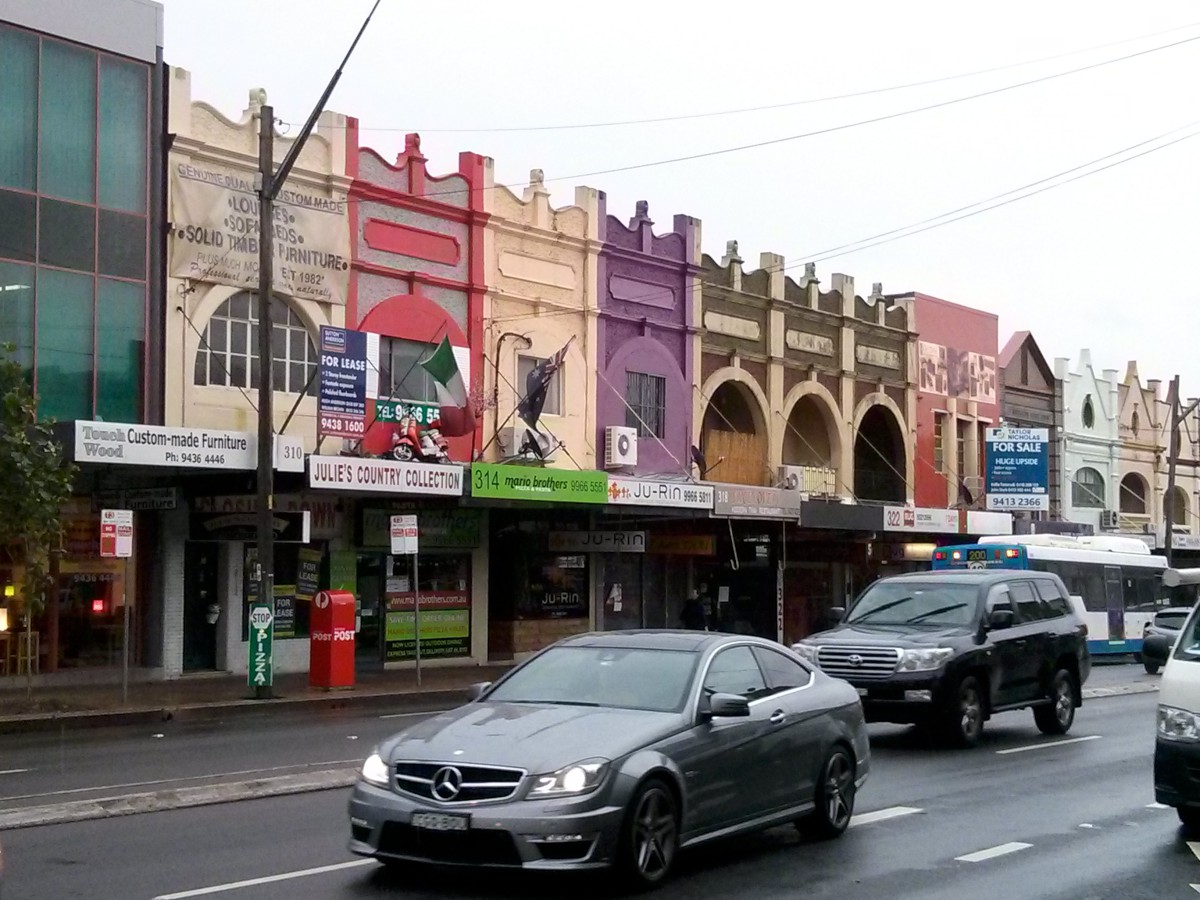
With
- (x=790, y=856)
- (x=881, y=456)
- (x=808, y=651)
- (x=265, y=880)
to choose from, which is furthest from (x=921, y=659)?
(x=881, y=456)

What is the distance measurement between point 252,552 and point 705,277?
1450 centimetres

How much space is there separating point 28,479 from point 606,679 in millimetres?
12682

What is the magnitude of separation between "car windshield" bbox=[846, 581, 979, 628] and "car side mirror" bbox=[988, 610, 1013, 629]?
0.68ft

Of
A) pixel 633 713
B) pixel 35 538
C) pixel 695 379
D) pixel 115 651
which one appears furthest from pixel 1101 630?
pixel 633 713

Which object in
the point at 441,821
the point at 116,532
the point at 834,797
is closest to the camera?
the point at 441,821

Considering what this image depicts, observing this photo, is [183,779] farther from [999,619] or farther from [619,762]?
[999,619]

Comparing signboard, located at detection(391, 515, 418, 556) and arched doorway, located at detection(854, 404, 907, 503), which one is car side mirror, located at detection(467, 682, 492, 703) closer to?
signboard, located at detection(391, 515, 418, 556)

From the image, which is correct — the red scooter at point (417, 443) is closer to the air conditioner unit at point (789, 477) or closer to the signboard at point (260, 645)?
the signboard at point (260, 645)

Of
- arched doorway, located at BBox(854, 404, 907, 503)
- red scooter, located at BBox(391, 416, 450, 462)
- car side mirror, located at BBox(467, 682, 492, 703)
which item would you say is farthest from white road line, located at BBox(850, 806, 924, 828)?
arched doorway, located at BBox(854, 404, 907, 503)

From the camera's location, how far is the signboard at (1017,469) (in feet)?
143

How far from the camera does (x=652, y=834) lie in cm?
855

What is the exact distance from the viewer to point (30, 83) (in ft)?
78.7

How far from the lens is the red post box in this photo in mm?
24109

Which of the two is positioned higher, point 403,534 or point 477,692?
point 403,534
